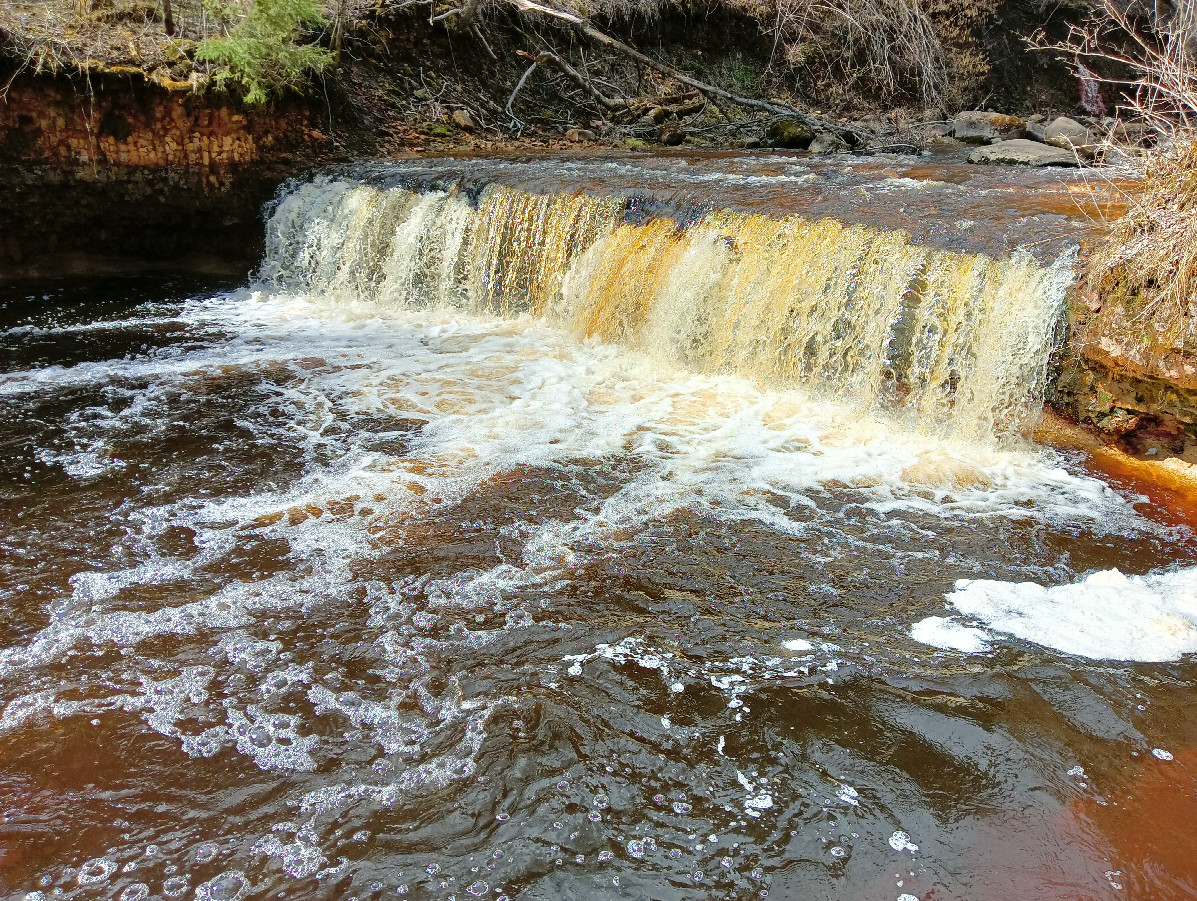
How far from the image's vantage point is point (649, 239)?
21.9ft

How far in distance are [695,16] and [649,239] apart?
800 centimetres

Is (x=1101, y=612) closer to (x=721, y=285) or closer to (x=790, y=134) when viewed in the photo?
(x=721, y=285)

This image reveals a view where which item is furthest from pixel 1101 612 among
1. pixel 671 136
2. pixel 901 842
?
pixel 671 136

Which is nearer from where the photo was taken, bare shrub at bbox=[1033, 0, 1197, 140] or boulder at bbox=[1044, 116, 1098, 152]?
bare shrub at bbox=[1033, 0, 1197, 140]

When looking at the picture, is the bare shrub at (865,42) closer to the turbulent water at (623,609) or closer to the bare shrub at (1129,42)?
the bare shrub at (1129,42)

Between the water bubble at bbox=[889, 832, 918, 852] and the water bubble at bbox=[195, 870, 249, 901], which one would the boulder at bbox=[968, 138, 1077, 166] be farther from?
the water bubble at bbox=[195, 870, 249, 901]

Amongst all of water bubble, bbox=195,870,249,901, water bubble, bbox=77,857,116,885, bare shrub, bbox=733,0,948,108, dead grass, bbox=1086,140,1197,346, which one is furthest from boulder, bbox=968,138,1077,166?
water bubble, bbox=77,857,116,885

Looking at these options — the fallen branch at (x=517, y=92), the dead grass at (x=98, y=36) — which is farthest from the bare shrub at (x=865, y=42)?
the dead grass at (x=98, y=36)

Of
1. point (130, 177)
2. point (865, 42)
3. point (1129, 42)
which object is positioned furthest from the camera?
point (1129, 42)

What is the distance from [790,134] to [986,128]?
2.51 metres

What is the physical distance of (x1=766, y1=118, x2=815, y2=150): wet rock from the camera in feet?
35.2

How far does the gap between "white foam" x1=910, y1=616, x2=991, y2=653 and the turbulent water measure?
2 centimetres

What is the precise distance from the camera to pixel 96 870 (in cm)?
218

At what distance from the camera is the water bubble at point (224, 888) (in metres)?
2.12
